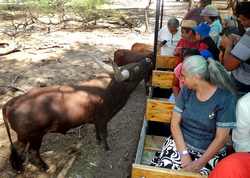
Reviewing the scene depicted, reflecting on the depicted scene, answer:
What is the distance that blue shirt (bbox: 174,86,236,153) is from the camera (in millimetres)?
3490

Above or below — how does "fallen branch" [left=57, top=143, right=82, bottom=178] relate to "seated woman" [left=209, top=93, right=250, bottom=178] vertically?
below

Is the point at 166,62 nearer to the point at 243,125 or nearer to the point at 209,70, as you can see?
the point at 209,70

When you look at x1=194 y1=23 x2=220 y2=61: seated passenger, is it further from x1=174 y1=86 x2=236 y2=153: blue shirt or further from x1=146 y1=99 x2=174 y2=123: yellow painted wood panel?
x1=174 y1=86 x2=236 y2=153: blue shirt

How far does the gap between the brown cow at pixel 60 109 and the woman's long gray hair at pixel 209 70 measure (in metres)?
2.33

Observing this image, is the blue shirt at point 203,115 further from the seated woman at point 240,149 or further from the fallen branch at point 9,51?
the fallen branch at point 9,51

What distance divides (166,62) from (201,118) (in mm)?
3621

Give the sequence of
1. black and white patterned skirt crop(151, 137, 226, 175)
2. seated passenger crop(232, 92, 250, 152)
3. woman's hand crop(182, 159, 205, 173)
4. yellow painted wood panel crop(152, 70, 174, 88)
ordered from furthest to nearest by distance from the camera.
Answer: yellow painted wood panel crop(152, 70, 174, 88), black and white patterned skirt crop(151, 137, 226, 175), woman's hand crop(182, 159, 205, 173), seated passenger crop(232, 92, 250, 152)

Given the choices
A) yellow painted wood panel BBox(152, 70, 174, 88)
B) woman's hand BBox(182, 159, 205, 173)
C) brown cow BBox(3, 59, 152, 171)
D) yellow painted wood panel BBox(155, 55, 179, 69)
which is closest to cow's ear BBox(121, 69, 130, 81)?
brown cow BBox(3, 59, 152, 171)

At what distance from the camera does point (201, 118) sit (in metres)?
3.61

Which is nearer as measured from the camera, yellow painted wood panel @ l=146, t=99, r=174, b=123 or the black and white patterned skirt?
the black and white patterned skirt

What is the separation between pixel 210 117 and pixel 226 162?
3.46 feet

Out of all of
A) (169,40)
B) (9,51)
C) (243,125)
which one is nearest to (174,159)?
(243,125)

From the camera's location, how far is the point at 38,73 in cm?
930

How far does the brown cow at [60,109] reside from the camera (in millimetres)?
4812
